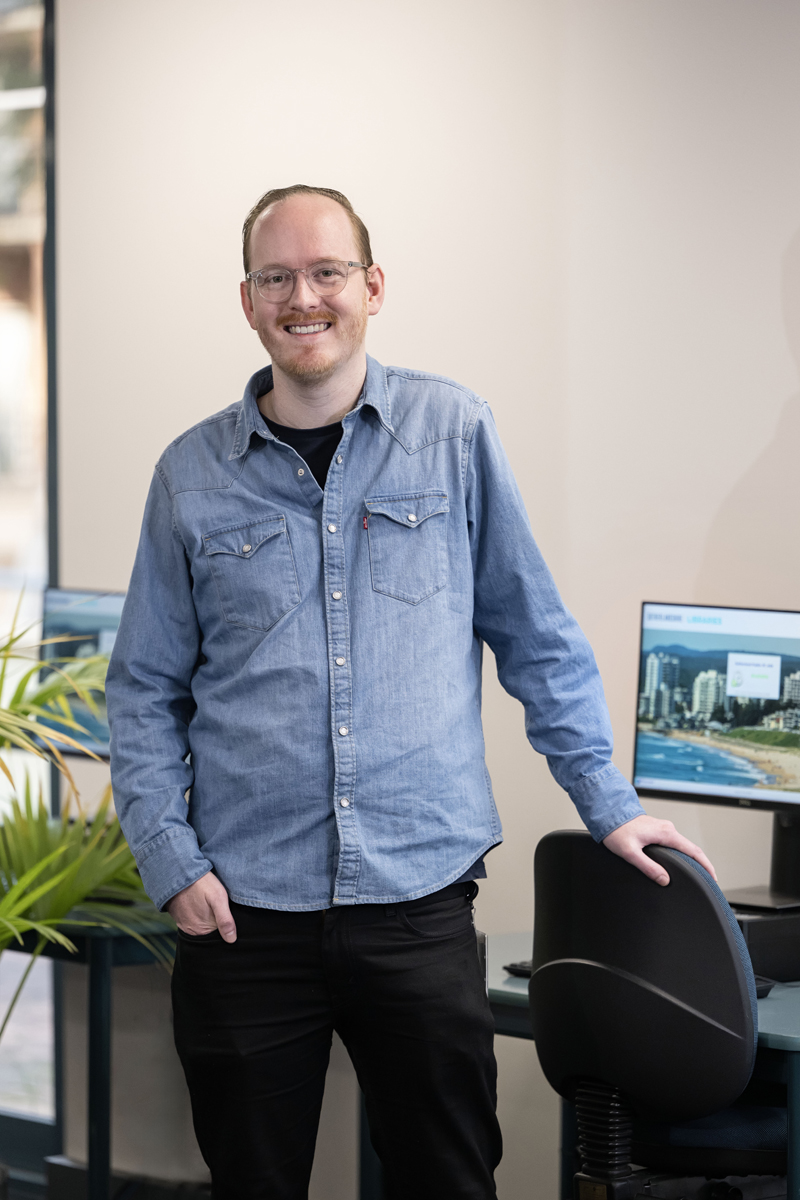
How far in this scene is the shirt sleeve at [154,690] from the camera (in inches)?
67.6

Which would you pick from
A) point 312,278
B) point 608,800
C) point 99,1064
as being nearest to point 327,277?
point 312,278

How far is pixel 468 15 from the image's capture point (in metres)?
2.73

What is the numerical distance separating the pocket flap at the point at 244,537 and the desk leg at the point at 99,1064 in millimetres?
1125

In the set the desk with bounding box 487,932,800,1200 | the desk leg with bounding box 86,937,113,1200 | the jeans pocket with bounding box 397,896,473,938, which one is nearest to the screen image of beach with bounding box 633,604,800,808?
the desk with bounding box 487,932,800,1200

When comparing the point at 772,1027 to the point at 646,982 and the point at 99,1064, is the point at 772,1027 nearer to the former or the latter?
A: the point at 646,982

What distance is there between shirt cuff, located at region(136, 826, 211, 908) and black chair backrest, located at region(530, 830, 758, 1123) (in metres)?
0.50

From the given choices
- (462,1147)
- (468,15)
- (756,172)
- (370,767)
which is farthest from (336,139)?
(462,1147)

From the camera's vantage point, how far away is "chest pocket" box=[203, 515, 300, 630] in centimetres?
169

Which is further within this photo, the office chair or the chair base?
the chair base

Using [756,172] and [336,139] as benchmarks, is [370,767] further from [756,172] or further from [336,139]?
[336,139]

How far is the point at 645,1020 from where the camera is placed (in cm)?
172

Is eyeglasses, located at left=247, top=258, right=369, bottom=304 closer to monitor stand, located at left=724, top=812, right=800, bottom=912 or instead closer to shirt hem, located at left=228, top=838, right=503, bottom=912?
shirt hem, located at left=228, top=838, right=503, bottom=912

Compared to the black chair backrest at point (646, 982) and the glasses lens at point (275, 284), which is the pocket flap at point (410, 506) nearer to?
the glasses lens at point (275, 284)

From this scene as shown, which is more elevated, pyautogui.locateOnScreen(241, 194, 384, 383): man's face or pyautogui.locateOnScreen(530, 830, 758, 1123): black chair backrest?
pyautogui.locateOnScreen(241, 194, 384, 383): man's face
